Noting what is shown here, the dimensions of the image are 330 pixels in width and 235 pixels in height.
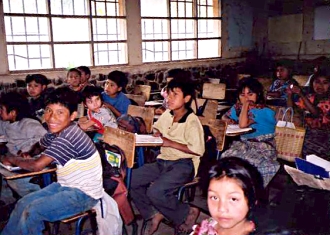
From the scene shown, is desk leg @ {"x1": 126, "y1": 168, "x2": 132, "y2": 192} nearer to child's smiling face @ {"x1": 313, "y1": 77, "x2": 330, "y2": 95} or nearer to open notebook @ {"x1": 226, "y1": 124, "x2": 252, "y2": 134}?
open notebook @ {"x1": 226, "y1": 124, "x2": 252, "y2": 134}

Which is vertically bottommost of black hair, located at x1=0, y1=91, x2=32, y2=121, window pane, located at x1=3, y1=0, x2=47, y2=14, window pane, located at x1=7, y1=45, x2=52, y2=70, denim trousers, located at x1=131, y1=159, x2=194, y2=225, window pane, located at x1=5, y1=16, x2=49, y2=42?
denim trousers, located at x1=131, y1=159, x2=194, y2=225

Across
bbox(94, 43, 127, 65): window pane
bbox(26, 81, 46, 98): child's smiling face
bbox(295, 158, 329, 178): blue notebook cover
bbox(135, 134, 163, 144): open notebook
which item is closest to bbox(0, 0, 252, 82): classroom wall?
bbox(94, 43, 127, 65): window pane

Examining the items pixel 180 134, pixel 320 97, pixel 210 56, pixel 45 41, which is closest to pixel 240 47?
pixel 210 56

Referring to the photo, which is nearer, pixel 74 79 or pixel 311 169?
pixel 311 169

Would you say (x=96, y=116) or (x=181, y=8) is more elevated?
(x=181, y=8)

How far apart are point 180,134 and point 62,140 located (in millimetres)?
1023

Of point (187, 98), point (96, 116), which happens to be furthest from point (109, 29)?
point (187, 98)

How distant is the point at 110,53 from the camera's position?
274 inches

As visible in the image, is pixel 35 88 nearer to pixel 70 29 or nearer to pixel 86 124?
pixel 86 124

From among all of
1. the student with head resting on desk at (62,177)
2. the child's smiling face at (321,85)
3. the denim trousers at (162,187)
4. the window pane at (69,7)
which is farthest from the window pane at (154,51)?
the student with head resting on desk at (62,177)

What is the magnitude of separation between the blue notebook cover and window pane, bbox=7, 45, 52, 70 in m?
5.01

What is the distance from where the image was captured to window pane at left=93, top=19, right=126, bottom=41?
21.8ft

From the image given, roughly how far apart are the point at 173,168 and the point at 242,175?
134 centimetres

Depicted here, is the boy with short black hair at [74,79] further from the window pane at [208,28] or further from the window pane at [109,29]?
the window pane at [208,28]
